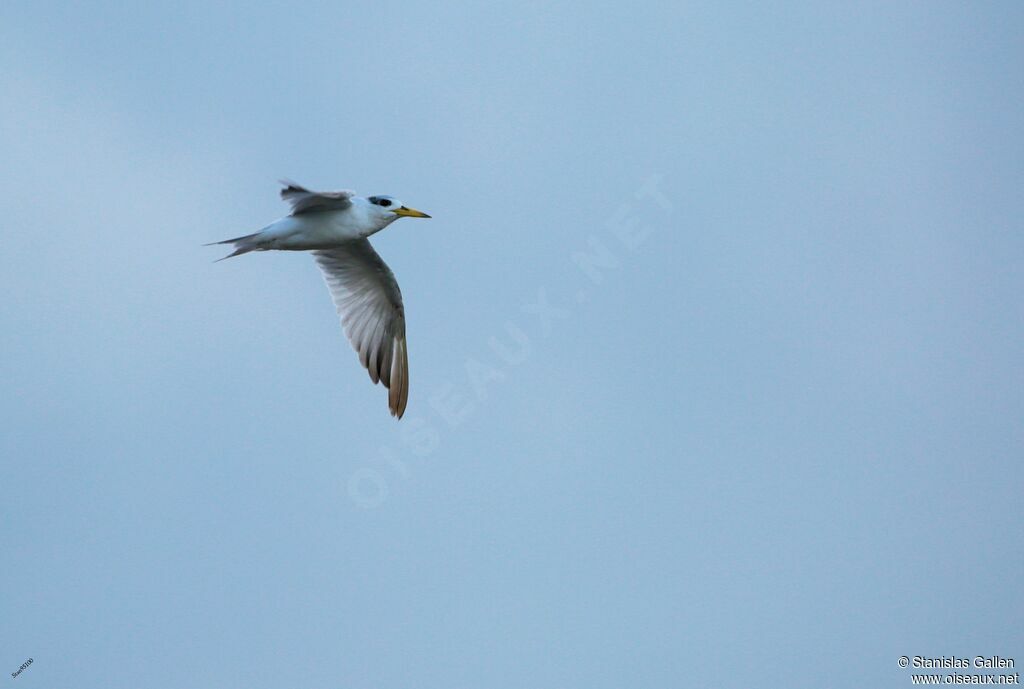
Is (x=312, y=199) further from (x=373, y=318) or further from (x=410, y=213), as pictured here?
(x=373, y=318)

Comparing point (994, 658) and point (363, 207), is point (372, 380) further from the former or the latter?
point (994, 658)

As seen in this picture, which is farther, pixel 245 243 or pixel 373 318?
pixel 373 318

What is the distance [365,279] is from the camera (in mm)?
17547

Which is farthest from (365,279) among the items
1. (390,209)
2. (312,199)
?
(312,199)

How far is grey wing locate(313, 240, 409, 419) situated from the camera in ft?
57.5

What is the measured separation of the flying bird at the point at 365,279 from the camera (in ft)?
48.4

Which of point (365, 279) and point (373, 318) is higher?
point (365, 279)

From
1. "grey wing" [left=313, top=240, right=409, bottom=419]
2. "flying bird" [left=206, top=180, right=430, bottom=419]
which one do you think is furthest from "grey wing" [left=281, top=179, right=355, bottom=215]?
"grey wing" [left=313, top=240, right=409, bottom=419]

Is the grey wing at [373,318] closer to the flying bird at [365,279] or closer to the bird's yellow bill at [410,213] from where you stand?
the flying bird at [365,279]

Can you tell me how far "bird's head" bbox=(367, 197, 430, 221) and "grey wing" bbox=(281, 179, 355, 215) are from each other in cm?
45

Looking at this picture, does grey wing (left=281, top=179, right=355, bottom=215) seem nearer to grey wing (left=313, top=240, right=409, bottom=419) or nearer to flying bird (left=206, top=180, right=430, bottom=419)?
flying bird (left=206, top=180, right=430, bottom=419)

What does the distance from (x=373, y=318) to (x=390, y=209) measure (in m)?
3.06

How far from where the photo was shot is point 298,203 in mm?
13602

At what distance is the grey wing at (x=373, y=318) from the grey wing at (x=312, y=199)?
273 centimetres
